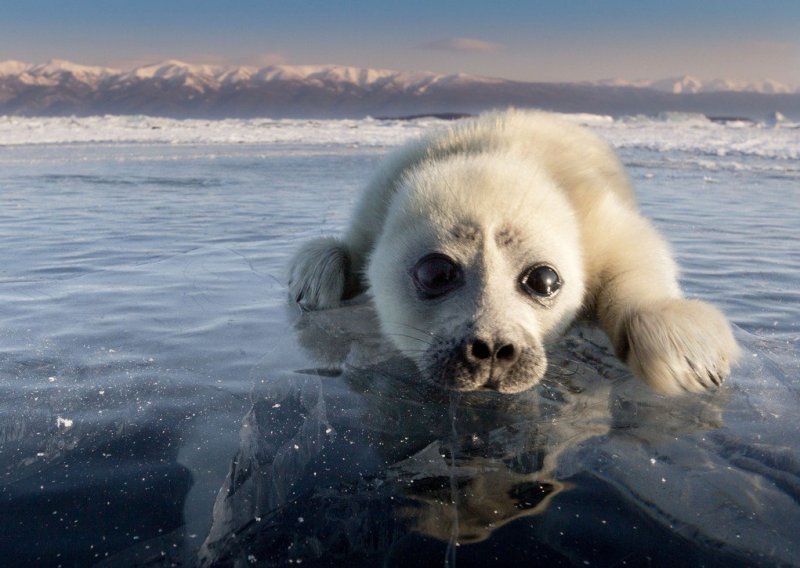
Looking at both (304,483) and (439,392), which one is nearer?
(304,483)

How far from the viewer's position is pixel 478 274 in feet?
7.33

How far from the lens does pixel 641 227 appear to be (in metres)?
2.84

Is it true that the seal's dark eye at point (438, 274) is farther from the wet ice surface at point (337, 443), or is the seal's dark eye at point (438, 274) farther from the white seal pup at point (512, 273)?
the wet ice surface at point (337, 443)

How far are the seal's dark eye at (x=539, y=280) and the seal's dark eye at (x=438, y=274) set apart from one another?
0.21 meters

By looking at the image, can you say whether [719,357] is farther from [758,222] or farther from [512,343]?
[758,222]

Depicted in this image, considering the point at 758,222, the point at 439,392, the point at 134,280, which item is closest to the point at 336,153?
the point at 758,222

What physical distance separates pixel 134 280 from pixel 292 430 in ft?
6.89

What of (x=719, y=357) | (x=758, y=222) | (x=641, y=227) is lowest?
(x=758, y=222)

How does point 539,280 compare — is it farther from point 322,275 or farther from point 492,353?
point 322,275

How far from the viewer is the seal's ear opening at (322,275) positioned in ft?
10.0

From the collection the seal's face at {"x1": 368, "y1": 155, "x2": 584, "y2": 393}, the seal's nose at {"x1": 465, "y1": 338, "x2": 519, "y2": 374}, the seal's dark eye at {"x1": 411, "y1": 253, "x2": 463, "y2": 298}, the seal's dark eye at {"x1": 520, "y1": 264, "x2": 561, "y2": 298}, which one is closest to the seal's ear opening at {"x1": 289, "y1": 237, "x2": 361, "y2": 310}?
the seal's face at {"x1": 368, "y1": 155, "x2": 584, "y2": 393}

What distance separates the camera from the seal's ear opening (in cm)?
306

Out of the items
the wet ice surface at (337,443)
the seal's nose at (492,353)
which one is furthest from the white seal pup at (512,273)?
the wet ice surface at (337,443)

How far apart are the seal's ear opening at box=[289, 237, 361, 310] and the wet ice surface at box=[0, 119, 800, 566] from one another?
9 cm
